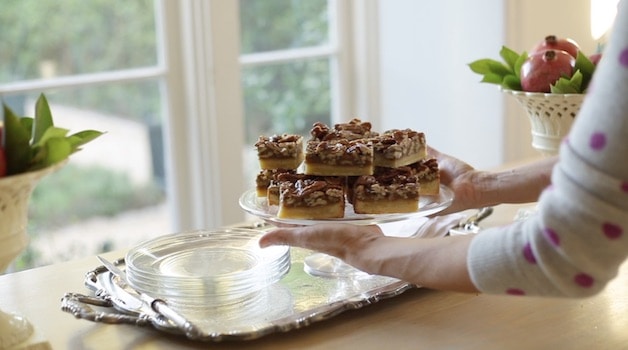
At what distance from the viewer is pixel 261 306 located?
48.6 inches

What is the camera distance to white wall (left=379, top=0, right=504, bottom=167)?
2.58 metres

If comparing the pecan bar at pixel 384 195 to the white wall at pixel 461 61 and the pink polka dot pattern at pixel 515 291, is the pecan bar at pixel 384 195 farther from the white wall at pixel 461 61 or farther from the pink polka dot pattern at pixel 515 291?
the white wall at pixel 461 61

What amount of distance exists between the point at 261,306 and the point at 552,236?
441 millimetres

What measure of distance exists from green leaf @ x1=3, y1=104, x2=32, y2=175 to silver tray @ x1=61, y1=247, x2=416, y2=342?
0.73ft

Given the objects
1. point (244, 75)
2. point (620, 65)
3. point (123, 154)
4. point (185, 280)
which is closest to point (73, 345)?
point (185, 280)

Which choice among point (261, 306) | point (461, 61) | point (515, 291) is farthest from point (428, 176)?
point (461, 61)

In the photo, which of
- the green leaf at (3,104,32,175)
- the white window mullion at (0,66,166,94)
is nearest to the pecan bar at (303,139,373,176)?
the green leaf at (3,104,32,175)

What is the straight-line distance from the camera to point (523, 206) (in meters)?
1.73

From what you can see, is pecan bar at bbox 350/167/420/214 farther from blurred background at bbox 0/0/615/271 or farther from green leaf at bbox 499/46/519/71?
blurred background at bbox 0/0/615/271

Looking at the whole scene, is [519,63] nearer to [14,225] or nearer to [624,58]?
[624,58]

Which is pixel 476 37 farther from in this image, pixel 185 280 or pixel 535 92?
pixel 185 280

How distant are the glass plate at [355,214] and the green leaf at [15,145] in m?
0.36

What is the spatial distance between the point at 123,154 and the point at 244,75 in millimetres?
386

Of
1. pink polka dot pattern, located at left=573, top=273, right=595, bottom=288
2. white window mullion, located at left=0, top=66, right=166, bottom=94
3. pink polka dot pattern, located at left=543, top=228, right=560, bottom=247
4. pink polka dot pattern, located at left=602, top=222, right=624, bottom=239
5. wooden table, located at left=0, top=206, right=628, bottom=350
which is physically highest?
white window mullion, located at left=0, top=66, right=166, bottom=94
